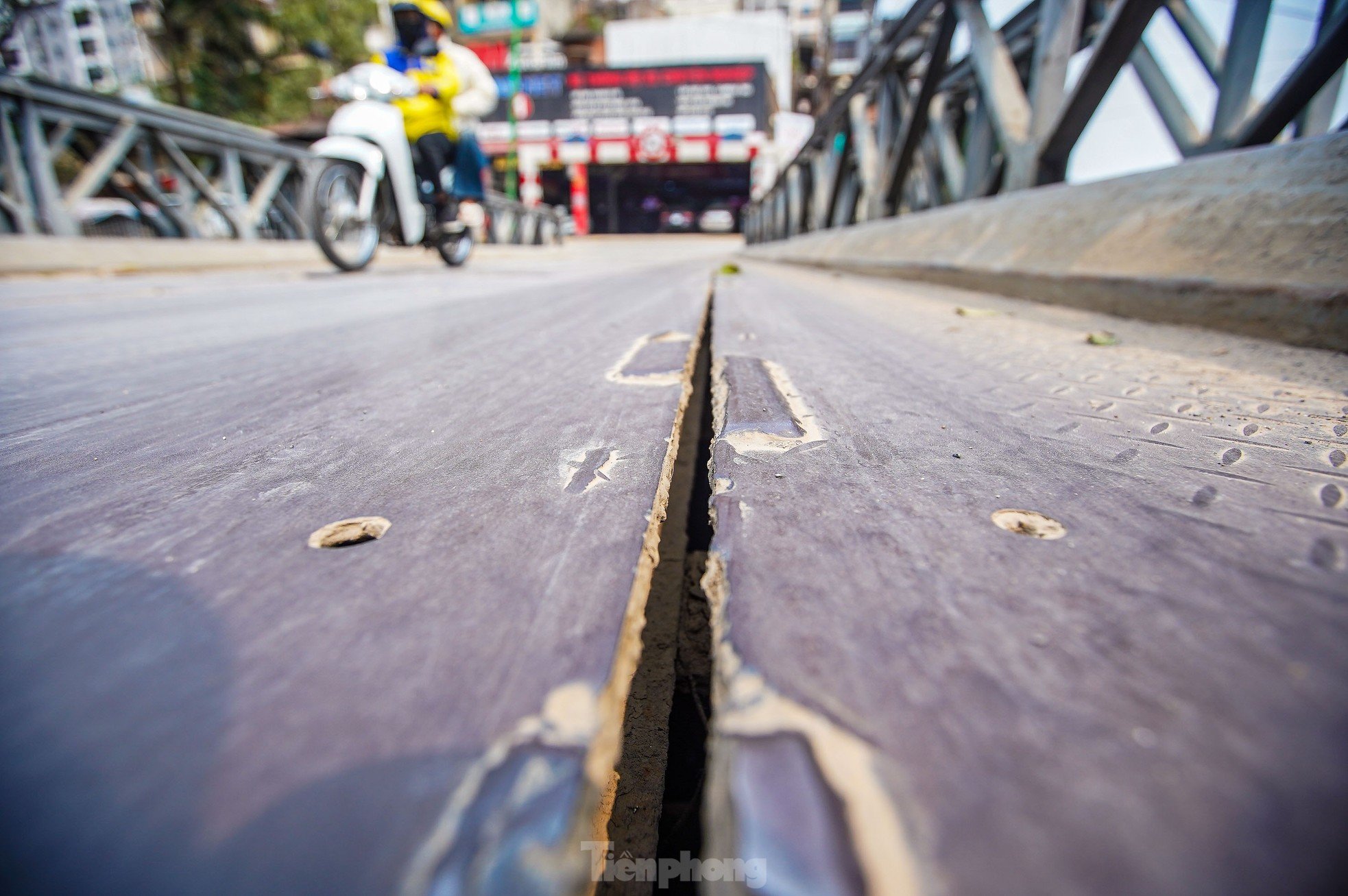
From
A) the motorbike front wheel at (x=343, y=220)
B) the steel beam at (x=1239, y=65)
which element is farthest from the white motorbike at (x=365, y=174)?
the steel beam at (x=1239, y=65)

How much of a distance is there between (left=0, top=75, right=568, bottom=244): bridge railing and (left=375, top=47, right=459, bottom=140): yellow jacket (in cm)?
75

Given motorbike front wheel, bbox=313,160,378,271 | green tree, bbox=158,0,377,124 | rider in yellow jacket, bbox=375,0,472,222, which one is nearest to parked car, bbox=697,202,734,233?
green tree, bbox=158,0,377,124

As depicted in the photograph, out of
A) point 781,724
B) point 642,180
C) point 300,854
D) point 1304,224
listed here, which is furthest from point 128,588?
point 642,180

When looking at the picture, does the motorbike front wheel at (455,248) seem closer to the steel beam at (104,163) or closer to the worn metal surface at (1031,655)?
the steel beam at (104,163)

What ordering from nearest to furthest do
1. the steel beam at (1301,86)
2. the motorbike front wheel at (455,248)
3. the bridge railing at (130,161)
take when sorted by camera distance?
the steel beam at (1301,86)
the bridge railing at (130,161)
the motorbike front wheel at (455,248)

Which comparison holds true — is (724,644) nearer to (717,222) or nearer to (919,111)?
(919,111)

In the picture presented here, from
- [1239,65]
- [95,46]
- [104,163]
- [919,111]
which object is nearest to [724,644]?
[1239,65]

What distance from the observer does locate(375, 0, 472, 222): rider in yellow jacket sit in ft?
13.6

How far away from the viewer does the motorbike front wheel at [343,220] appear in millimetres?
3381

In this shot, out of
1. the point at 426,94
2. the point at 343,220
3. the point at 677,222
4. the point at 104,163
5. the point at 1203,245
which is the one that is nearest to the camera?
the point at 1203,245

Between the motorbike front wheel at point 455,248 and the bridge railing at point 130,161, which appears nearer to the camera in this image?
the bridge railing at point 130,161

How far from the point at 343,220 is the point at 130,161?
2714mm

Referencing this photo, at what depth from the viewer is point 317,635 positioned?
0.98ft

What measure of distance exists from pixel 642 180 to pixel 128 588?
2773cm
